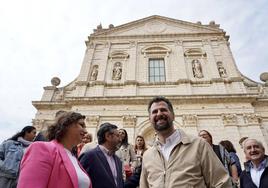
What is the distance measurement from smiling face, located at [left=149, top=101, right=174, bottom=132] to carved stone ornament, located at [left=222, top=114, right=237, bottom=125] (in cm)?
1033

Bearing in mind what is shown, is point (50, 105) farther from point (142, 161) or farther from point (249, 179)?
point (249, 179)

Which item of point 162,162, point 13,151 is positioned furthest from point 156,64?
point 162,162

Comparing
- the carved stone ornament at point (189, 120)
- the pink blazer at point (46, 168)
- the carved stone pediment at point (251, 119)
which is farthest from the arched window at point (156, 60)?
the pink blazer at point (46, 168)

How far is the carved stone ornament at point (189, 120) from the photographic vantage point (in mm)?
11734

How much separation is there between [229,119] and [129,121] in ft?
18.0

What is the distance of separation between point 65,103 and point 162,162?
1210cm

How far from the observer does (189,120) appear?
11852 millimetres

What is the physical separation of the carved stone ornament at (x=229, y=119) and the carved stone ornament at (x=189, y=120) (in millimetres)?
1551

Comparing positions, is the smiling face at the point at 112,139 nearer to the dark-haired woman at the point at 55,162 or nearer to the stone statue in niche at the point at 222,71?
the dark-haired woman at the point at 55,162

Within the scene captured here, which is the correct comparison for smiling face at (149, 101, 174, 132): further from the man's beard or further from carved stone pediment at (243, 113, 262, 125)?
carved stone pediment at (243, 113, 262, 125)

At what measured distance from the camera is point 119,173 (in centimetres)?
302

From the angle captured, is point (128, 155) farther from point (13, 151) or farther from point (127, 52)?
point (127, 52)

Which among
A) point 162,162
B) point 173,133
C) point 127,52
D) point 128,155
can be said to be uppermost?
point 127,52

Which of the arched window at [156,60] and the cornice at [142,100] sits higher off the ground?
the arched window at [156,60]
